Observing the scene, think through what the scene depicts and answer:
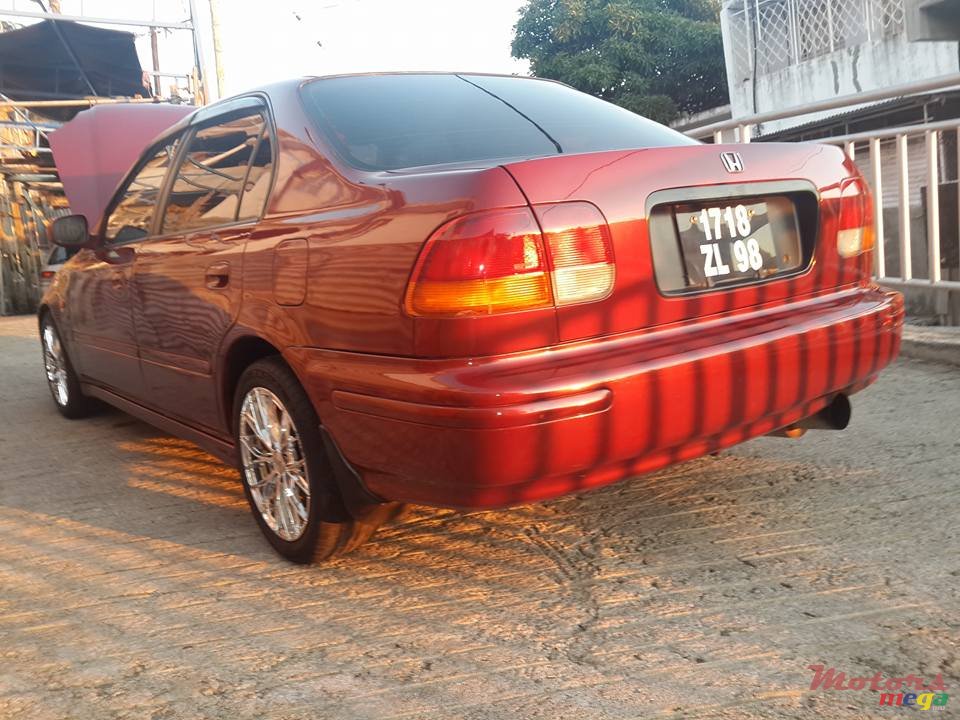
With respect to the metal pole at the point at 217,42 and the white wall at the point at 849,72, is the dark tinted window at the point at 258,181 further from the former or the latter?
the metal pole at the point at 217,42

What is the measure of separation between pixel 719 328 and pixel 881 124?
14.2 m

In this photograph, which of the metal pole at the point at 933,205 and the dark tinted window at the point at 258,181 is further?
the metal pole at the point at 933,205

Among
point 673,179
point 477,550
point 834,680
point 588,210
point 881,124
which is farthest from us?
point 881,124

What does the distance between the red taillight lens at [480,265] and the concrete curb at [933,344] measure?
3.45 meters

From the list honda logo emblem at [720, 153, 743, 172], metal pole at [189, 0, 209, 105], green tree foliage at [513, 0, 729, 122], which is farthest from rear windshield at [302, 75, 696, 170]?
green tree foliage at [513, 0, 729, 122]

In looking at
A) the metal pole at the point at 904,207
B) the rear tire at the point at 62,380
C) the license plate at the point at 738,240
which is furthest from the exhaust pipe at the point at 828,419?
the rear tire at the point at 62,380

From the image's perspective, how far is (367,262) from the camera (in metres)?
2.40

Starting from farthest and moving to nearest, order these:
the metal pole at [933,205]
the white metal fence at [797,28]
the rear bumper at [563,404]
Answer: the white metal fence at [797,28] → the metal pole at [933,205] → the rear bumper at [563,404]

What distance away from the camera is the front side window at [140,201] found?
3.83 meters

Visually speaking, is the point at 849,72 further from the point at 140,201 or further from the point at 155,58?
the point at 140,201

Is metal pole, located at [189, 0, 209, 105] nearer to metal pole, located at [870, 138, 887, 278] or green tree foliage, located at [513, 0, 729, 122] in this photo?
metal pole, located at [870, 138, 887, 278]

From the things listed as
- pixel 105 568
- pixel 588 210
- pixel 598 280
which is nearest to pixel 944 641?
pixel 598 280

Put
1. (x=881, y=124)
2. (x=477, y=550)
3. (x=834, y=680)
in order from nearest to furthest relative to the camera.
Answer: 1. (x=834, y=680)
2. (x=477, y=550)
3. (x=881, y=124)

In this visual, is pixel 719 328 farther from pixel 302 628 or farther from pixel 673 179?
pixel 302 628
